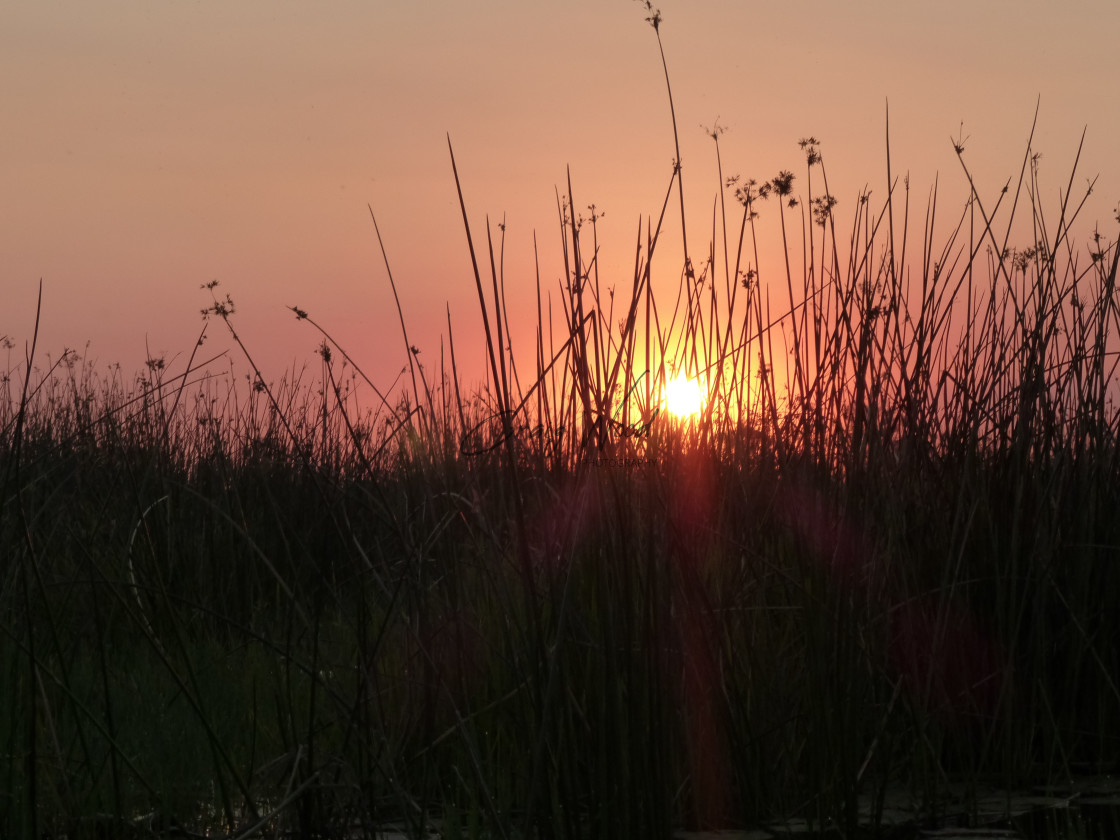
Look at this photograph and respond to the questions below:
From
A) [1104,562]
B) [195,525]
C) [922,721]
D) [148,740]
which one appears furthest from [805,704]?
[195,525]

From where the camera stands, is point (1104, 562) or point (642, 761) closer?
point (642, 761)

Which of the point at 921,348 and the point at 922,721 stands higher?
the point at 921,348

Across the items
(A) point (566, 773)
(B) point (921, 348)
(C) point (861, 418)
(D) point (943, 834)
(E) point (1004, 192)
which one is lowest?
(D) point (943, 834)

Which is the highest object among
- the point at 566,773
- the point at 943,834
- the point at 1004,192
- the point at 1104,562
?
the point at 1004,192

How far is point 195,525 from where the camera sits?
4086mm

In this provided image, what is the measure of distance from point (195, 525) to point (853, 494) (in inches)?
118

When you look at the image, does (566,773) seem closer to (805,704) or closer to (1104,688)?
(805,704)

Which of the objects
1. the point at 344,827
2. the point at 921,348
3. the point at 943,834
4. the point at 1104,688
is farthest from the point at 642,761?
the point at 1104,688

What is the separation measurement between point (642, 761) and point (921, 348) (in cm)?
103

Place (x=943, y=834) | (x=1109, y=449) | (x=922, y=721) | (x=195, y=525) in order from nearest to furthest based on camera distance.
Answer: (x=943, y=834) < (x=922, y=721) < (x=1109, y=449) < (x=195, y=525)

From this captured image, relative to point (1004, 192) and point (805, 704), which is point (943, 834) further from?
point (1004, 192)

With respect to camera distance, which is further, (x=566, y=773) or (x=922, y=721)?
(x=922, y=721)

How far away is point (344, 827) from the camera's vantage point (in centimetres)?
163

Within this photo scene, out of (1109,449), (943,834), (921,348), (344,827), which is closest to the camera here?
(344,827)
